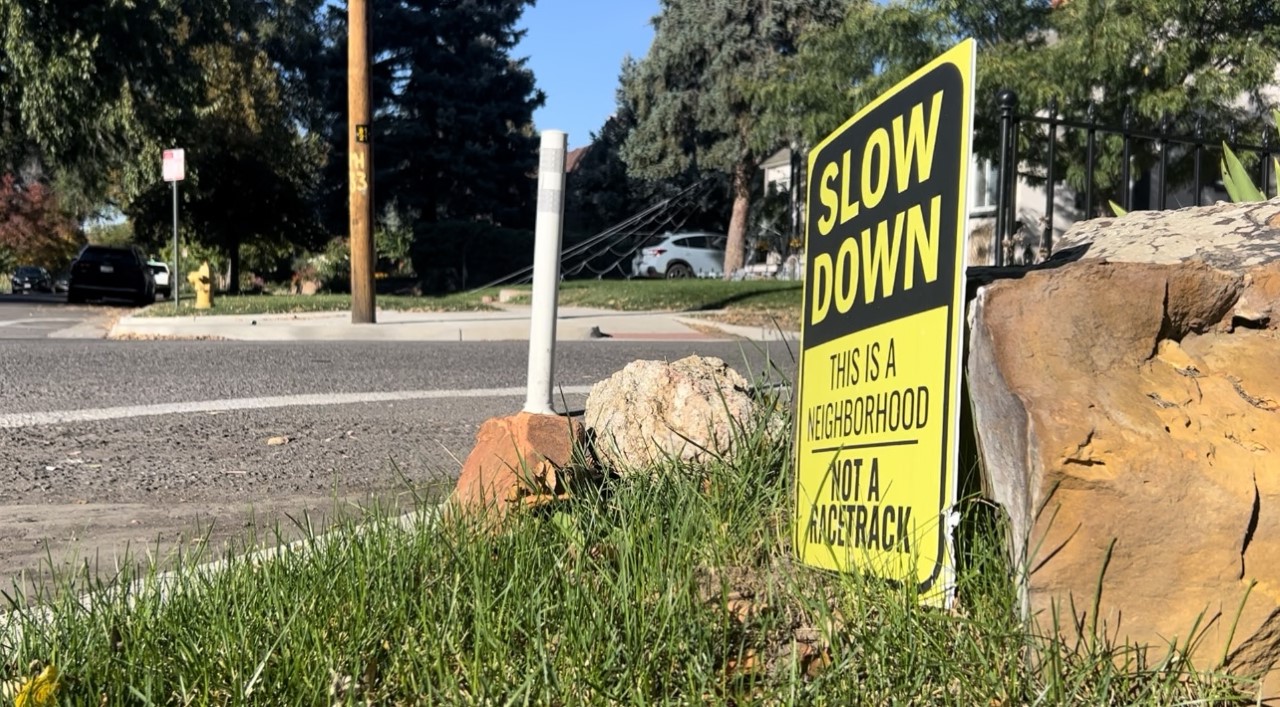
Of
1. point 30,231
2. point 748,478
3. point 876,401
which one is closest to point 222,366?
point 748,478

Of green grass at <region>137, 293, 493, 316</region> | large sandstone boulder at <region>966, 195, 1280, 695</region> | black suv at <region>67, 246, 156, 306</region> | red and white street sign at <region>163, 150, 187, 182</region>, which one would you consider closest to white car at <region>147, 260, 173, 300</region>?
black suv at <region>67, 246, 156, 306</region>

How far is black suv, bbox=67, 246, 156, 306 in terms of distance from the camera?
882 inches

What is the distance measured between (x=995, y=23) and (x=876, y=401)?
1507cm

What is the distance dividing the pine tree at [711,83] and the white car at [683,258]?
2.46 ft

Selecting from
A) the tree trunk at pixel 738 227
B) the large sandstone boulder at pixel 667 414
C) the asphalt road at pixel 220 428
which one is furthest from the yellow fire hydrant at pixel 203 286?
the tree trunk at pixel 738 227

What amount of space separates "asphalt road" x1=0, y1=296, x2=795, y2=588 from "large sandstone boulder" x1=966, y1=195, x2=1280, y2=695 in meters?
1.49

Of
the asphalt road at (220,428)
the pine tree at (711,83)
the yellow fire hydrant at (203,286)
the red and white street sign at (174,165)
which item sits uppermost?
the pine tree at (711,83)

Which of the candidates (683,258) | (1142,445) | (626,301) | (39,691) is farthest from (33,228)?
(1142,445)

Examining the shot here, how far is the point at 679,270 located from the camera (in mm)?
34438

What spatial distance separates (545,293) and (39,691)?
2138 millimetres

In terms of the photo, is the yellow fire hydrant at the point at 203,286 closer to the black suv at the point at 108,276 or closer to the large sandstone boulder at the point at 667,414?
the black suv at the point at 108,276

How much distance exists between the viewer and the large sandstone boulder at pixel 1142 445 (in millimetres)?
1868

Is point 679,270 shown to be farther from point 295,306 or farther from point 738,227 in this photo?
point 295,306

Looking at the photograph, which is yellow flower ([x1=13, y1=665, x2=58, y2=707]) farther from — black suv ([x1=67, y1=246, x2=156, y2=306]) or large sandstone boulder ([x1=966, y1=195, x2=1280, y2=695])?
black suv ([x1=67, y1=246, x2=156, y2=306])
